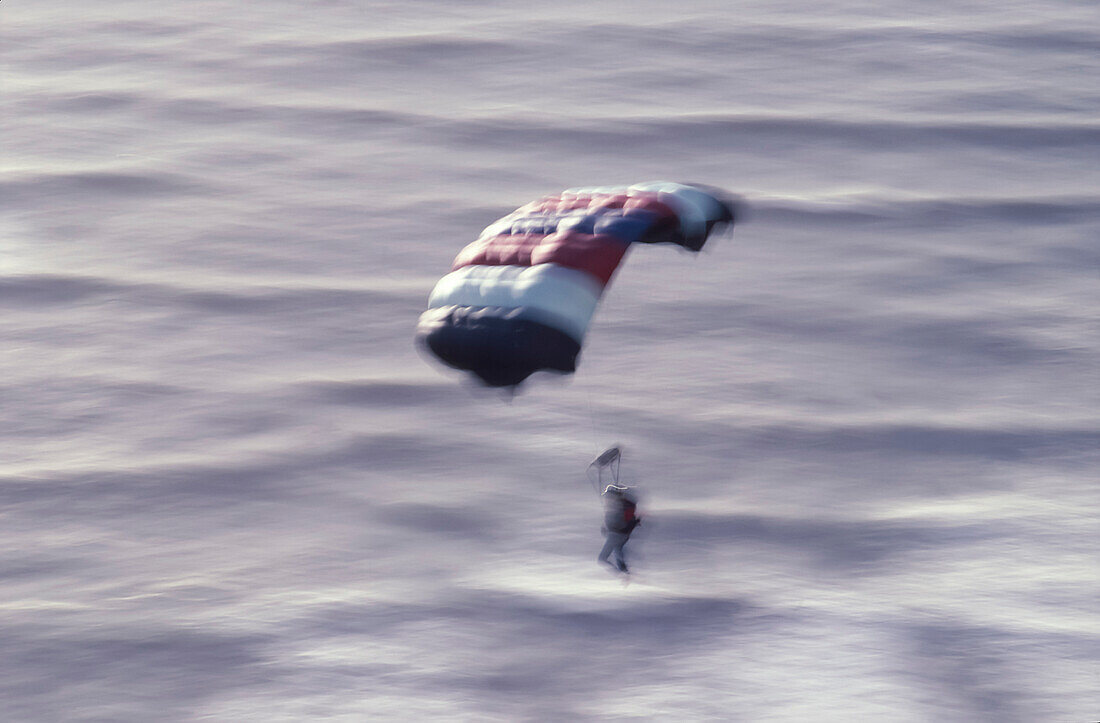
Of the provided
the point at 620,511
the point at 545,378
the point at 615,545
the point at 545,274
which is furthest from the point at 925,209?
the point at 545,274

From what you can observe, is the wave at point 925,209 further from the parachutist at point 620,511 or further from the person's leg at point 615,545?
the parachutist at point 620,511

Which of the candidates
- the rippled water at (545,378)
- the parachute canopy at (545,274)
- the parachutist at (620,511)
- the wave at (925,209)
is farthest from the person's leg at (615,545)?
the wave at (925,209)

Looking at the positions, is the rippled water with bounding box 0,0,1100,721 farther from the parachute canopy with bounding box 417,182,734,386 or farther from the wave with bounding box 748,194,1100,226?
the parachute canopy with bounding box 417,182,734,386

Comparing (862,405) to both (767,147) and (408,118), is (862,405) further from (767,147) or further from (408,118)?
(408,118)

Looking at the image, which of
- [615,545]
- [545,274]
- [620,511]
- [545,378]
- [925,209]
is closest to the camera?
[545,274]

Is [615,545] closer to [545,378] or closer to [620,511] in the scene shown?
[620,511]

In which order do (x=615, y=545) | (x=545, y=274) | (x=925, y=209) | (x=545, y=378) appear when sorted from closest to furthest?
(x=545, y=274)
(x=615, y=545)
(x=545, y=378)
(x=925, y=209)
